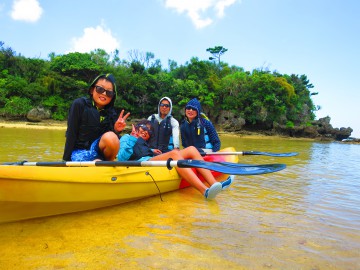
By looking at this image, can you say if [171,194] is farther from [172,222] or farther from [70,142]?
[70,142]

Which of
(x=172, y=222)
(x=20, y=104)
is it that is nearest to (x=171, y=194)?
(x=172, y=222)

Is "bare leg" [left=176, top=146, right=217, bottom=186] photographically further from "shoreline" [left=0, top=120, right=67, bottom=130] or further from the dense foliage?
the dense foliage

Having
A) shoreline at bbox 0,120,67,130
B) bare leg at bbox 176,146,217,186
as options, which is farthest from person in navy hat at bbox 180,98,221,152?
shoreline at bbox 0,120,67,130

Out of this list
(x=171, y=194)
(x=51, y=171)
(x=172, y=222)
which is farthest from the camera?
(x=171, y=194)

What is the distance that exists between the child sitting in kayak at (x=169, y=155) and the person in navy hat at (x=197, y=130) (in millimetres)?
1134

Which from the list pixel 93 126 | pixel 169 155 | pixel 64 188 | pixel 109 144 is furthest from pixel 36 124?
pixel 64 188

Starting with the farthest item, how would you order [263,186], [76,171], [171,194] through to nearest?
[263,186]
[171,194]
[76,171]

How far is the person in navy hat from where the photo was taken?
458 centimetres

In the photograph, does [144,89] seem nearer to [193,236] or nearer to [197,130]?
[197,130]

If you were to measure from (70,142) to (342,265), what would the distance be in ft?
8.04

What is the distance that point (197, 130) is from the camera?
4.65m

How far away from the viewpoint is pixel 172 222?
7.61 ft

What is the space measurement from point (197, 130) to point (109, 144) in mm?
2243

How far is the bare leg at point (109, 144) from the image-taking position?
104 inches
